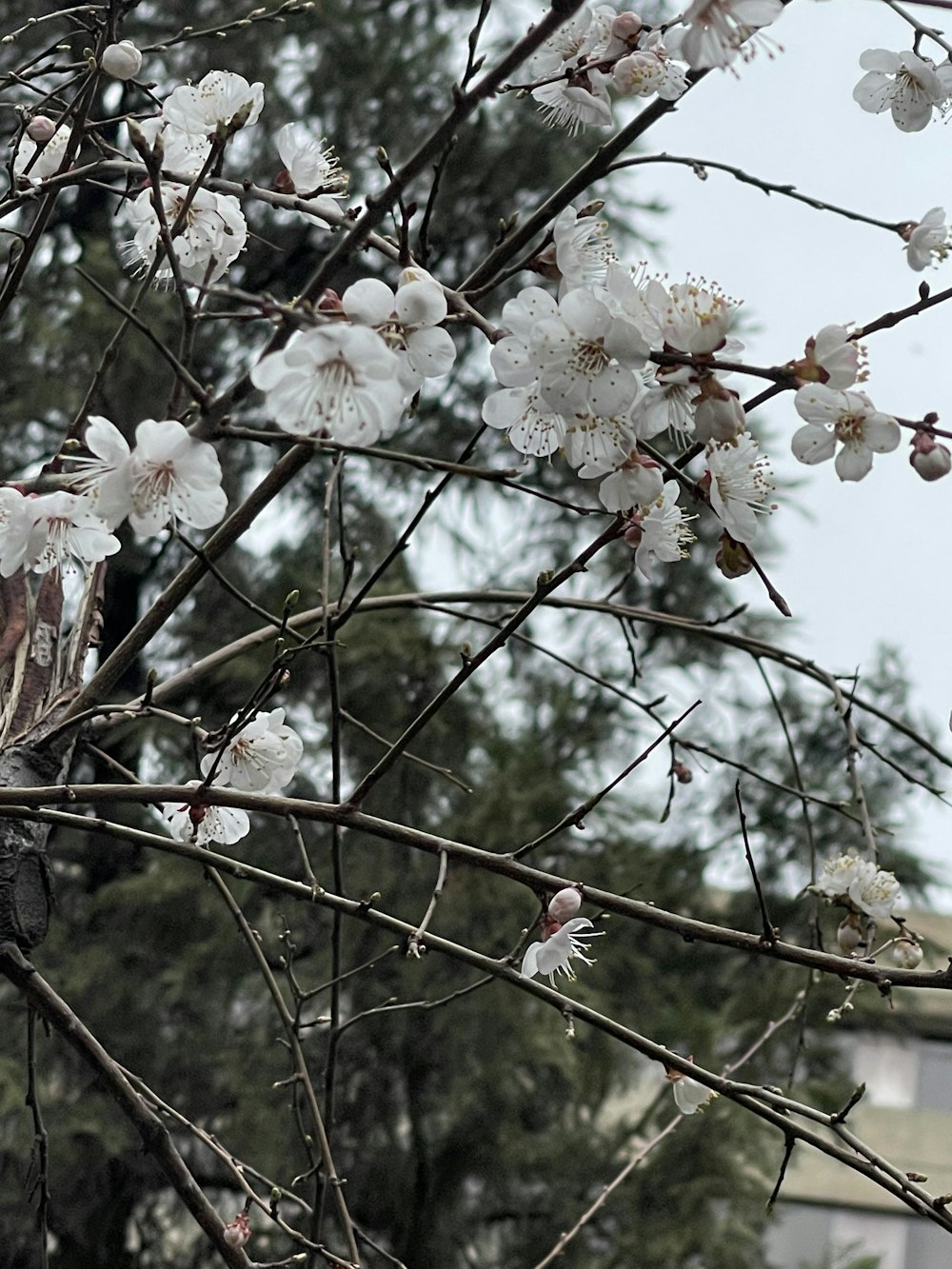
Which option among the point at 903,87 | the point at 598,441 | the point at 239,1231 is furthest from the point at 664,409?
the point at 239,1231

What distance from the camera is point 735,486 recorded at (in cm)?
67

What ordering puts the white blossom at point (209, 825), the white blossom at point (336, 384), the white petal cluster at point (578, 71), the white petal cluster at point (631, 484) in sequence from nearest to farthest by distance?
1. the white blossom at point (336, 384)
2. the white petal cluster at point (631, 484)
3. the white petal cluster at point (578, 71)
4. the white blossom at point (209, 825)

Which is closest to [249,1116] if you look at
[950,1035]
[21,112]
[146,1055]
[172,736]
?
[146,1055]

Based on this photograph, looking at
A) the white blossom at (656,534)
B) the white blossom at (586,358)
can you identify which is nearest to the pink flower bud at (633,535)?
the white blossom at (656,534)

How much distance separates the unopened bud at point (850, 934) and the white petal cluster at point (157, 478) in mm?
553

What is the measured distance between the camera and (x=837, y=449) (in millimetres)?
685

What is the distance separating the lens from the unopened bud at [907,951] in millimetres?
884

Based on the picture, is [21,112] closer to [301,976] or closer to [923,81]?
[923,81]

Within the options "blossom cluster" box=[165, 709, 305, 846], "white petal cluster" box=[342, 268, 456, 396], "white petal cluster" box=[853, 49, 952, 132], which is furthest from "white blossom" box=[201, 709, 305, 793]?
"white petal cluster" box=[853, 49, 952, 132]

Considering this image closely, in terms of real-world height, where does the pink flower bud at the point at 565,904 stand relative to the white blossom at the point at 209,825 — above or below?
below

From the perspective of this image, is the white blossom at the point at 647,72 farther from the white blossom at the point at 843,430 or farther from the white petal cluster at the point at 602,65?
the white blossom at the point at 843,430

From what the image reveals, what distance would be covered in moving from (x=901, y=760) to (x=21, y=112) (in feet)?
10.9

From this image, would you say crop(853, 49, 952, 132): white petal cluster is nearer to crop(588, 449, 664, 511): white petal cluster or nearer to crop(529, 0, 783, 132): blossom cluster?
crop(529, 0, 783, 132): blossom cluster

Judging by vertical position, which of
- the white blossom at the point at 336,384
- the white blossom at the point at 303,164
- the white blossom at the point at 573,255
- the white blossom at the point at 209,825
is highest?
the white blossom at the point at 303,164
